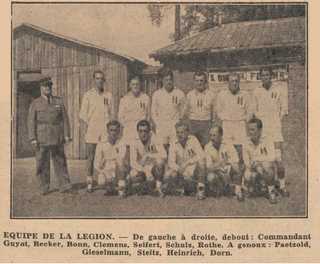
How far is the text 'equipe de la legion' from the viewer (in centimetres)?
452

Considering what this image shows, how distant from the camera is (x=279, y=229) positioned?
4.58 metres

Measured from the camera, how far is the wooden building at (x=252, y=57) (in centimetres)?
467

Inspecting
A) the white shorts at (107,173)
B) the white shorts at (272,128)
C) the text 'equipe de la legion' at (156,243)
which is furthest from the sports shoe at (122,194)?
the white shorts at (272,128)

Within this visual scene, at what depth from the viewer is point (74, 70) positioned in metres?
4.77

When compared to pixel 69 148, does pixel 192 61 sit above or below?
above

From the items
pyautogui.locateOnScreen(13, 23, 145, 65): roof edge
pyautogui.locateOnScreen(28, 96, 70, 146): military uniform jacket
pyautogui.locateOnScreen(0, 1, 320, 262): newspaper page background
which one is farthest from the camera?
pyautogui.locateOnScreen(28, 96, 70, 146): military uniform jacket

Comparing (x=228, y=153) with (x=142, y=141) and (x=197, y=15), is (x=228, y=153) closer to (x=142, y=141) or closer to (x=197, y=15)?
(x=142, y=141)

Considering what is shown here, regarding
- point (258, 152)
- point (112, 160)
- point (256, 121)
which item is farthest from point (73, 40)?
point (258, 152)

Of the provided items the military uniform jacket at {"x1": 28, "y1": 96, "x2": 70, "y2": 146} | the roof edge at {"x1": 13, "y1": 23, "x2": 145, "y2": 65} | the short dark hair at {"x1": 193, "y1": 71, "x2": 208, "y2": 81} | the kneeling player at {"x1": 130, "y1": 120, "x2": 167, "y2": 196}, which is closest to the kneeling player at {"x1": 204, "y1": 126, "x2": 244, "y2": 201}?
the kneeling player at {"x1": 130, "y1": 120, "x2": 167, "y2": 196}

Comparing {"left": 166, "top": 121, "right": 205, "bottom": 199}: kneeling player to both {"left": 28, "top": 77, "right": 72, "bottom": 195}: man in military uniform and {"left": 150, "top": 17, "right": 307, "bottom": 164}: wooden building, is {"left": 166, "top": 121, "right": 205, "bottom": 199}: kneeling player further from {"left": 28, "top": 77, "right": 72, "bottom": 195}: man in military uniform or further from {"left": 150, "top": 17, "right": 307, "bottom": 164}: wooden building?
{"left": 28, "top": 77, "right": 72, "bottom": 195}: man in military uniform

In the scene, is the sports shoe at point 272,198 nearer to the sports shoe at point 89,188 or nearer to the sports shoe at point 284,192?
the sports shoe at point 284,192

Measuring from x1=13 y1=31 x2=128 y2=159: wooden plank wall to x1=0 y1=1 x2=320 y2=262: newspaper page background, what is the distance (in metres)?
0.20

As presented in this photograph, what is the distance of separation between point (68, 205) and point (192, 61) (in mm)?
1273
